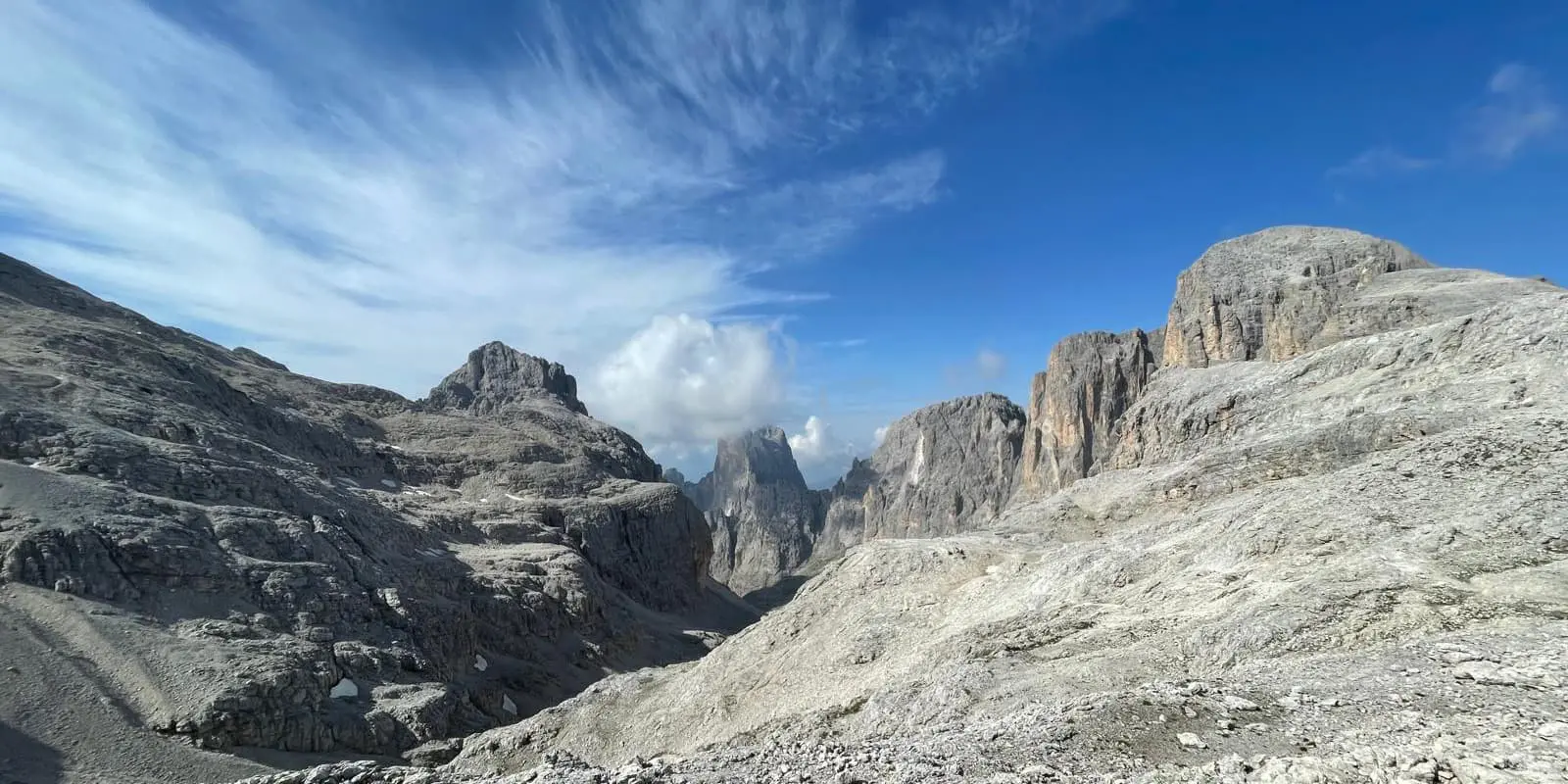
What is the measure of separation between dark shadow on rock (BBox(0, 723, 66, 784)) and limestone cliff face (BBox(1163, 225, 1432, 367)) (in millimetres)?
78614

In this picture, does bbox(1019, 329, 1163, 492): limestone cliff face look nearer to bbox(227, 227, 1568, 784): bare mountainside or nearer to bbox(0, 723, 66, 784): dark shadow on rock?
bbox(227, 227, 1568, 784): bare mountainside

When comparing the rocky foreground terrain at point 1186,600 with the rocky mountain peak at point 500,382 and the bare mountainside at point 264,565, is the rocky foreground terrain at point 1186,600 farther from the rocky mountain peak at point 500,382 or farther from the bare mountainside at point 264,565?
the rocky mountain peak at point 500,382

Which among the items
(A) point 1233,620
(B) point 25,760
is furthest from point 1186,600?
(B) point 25,760

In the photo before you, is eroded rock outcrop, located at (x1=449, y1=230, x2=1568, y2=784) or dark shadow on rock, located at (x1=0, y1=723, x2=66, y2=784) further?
dark shadow on rock, located at (x1=0, y1=723, x2=66, y2=784)

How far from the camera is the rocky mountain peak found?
570ft

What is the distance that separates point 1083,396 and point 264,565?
113923mm

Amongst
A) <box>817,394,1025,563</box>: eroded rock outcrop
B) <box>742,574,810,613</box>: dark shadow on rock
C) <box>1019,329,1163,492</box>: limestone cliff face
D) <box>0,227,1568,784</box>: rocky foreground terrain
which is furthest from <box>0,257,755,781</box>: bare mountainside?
<box>817,394,1025,563</box>: eroded rock outcrop

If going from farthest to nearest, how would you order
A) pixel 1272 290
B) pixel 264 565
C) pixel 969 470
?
pixel 969 470
pixel 1272 290
pixel 264 565

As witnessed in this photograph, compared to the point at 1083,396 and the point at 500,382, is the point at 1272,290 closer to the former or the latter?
the point at 1083,396

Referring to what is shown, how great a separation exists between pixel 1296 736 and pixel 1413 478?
16.4m

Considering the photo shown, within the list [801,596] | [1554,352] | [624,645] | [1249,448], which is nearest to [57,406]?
[624,645]

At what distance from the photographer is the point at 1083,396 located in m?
127

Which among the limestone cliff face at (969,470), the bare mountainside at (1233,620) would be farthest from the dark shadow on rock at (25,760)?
the limestone cliff face at (969,470)

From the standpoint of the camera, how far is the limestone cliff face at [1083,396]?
122 metres
